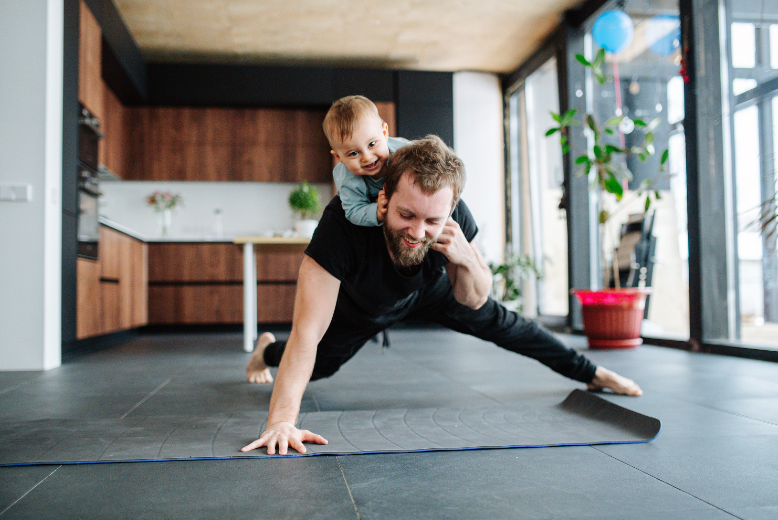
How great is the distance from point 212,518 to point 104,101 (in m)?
5.78

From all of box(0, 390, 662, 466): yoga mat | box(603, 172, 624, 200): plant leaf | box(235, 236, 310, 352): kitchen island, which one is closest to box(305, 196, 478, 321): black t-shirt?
box(0, 390, 662, 466): yoga mat

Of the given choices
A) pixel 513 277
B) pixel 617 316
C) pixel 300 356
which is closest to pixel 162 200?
pixel 513 277

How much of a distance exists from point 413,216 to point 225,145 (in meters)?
5.95

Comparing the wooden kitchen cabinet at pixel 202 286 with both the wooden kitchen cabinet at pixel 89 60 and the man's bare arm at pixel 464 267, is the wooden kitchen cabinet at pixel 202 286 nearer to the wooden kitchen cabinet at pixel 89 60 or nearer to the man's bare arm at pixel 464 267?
the wooden kitchen cabinet at pixel 89 60

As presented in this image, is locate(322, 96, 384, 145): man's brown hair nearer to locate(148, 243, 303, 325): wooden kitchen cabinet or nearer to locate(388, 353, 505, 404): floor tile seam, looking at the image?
locate(388, 353, 505, 404): floor tile seam

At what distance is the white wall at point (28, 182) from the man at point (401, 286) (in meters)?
2.10

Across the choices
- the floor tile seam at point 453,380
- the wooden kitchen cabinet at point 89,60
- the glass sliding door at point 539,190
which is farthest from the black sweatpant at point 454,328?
the glass sliding door at point 539,190

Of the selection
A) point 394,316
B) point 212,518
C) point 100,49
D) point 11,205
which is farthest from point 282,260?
point 212,518

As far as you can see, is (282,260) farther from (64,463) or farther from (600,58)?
(64,463)

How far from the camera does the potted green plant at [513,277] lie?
6.62m

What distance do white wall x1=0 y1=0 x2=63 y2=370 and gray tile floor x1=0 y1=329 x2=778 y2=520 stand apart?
926mm

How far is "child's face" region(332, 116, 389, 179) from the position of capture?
179 centimetres

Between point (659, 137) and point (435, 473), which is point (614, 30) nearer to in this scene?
point (659, 137)

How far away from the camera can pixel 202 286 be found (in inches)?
265
